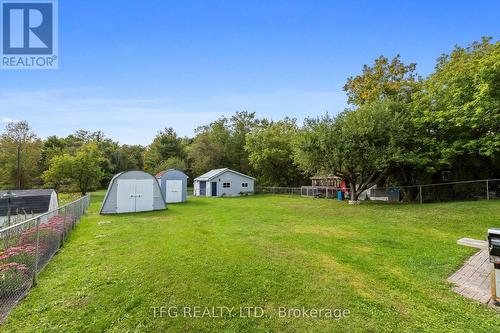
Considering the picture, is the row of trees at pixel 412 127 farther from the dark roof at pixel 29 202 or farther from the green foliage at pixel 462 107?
the dark roof at pixel 29 202

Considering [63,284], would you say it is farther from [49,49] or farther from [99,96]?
[99,96]

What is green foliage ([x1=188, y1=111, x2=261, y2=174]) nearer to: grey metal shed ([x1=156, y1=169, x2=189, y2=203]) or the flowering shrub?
grey metal shed ([x1=156, y1=169, x2=189, y2=203])

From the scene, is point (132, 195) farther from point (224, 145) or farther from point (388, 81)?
point (224, 145)

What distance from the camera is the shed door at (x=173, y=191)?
64.1 ft

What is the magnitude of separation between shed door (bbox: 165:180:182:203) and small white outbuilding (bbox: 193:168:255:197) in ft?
23.3

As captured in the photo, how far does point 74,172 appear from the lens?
2533 centimetres

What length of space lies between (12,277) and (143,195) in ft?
35.7

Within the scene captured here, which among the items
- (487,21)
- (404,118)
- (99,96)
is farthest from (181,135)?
(487,21)

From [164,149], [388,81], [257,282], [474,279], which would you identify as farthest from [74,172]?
[474,279]

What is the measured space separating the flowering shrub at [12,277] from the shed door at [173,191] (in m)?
15.3

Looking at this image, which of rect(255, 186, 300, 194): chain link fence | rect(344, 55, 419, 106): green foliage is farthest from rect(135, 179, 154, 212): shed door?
rect(255, 186, 300, 194): chain link fence


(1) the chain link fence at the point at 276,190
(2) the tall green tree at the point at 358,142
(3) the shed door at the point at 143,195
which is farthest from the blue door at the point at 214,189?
(2) the tall green tree at the point at 358,142

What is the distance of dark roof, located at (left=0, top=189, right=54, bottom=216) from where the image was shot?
9.37 m

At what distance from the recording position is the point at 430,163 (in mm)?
15266
